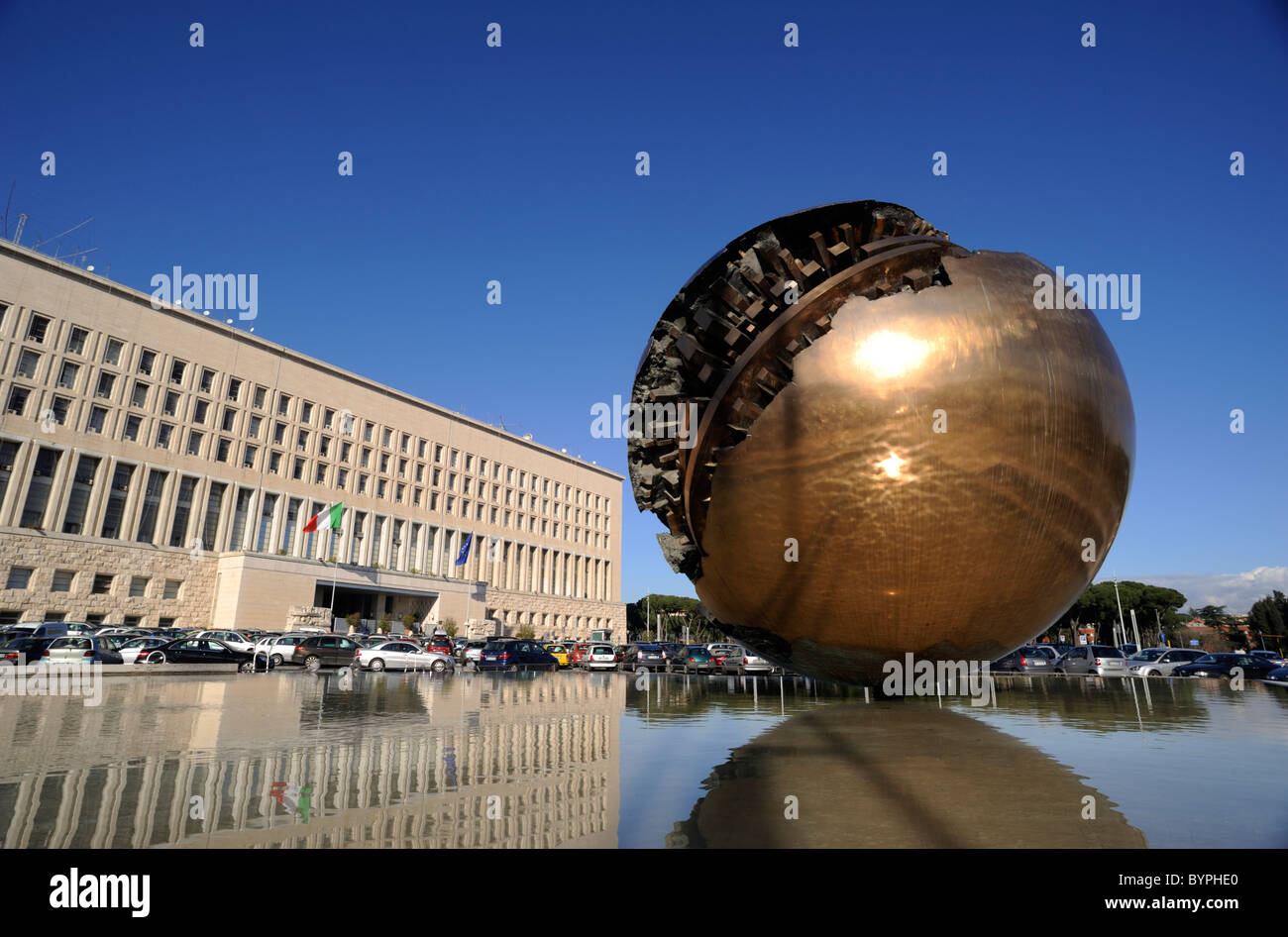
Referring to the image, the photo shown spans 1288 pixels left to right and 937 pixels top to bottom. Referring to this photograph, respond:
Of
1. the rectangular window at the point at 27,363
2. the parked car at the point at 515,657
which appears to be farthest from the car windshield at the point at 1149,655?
the rectangular window at the point at 27,363

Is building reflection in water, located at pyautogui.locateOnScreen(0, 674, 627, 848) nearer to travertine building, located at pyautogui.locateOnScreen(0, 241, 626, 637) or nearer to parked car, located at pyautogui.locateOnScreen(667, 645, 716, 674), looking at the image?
parked car, located at pyautogui.locateOnScreen(667, 645, 716, 674)

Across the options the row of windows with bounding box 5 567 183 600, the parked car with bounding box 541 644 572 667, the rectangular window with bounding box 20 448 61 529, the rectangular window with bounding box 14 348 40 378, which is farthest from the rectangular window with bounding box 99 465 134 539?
the parked car with bounding box 541 644 572 667

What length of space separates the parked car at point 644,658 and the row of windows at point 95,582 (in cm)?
3490

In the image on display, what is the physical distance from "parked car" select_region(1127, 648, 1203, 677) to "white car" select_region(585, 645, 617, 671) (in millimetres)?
22162

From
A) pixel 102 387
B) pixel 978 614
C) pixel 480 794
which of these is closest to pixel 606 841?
pixel 480 794

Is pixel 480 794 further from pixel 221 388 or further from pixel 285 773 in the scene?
pixel 221 388

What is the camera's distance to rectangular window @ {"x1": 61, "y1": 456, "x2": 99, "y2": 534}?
45938mm

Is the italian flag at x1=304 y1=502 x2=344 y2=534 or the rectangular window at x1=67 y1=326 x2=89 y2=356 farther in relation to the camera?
the rectangular window at x1=67 y1=326 x2=89 y2=356
